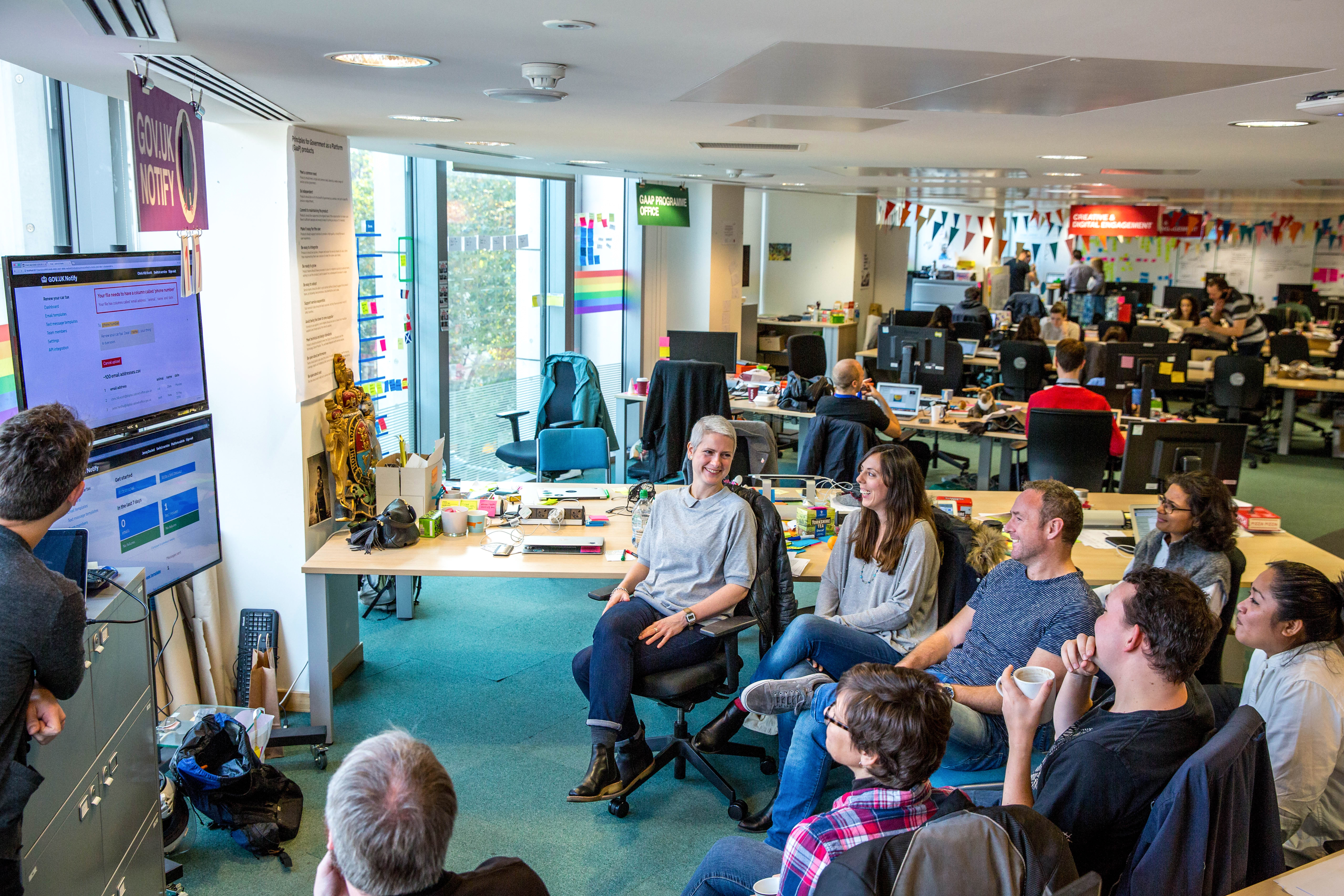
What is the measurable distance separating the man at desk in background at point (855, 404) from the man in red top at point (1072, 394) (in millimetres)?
884

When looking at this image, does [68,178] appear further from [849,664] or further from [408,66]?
[849,664]

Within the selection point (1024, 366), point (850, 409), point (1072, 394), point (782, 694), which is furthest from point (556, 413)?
point (1024, 366)

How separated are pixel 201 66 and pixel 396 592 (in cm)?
332

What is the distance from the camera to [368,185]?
6559 mm

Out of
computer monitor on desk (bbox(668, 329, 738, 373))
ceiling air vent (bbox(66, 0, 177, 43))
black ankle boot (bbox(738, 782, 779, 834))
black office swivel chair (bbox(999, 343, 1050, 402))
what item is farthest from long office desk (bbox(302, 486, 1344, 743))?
black office swivel chair (bbox(999, 343, 1050, 402))

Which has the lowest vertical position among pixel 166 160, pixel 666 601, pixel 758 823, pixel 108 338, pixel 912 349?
pixel 758 823

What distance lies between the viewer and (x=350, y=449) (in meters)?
4.33

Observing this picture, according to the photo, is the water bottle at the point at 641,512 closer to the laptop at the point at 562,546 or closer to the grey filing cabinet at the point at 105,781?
the laptop at the point at 562,546

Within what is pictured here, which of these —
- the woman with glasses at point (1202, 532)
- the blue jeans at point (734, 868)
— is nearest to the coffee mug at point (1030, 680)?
the blue jeans at point (734, 868)

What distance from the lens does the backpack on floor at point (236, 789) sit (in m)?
3.33

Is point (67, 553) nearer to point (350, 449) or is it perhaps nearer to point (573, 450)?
point (350, 449)

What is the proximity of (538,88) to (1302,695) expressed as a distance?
2.51 metres

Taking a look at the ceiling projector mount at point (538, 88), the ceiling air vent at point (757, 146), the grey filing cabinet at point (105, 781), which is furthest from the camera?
the ceiling air vent at point (757, 146)

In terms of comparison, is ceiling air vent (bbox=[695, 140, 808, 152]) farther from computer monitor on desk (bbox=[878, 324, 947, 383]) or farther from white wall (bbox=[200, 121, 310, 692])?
computer monitor on desk (bbox=[878, 324, 947, 383])
